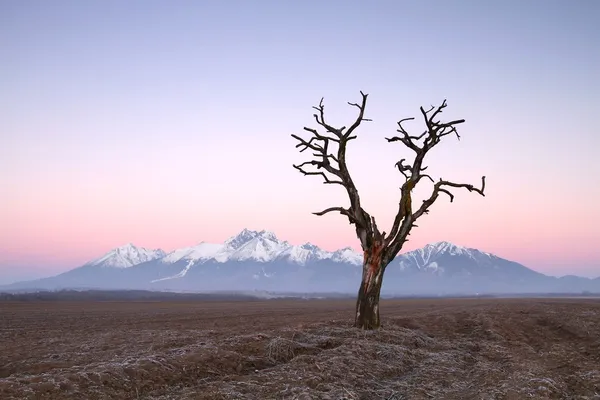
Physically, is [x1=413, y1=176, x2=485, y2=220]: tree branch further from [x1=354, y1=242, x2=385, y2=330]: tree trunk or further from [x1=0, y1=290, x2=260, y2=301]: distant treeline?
[x1=0, y1=290, x2=260, y2=301]: distant treeline

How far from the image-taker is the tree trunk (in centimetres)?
2298

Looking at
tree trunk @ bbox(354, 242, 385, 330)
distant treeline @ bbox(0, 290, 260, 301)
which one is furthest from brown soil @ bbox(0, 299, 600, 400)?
distant treeline @ bbox(0, 290, 260, 301)

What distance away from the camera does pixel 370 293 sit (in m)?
23.1

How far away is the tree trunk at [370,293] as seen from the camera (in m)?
23.0

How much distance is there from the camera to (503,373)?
48.2 feet

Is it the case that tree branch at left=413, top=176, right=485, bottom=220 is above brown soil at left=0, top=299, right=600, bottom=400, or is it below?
above

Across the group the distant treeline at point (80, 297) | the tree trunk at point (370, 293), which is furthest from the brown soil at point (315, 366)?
the distant treeline at point (80, 297)

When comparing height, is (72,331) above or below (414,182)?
below

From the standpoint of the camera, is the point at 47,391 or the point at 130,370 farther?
the point at 130,370

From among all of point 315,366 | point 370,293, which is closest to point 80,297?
point 370,293

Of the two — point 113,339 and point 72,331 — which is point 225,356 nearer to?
point 113,339

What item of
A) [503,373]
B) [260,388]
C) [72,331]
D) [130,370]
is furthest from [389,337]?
[72,331]

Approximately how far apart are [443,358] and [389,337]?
295cm

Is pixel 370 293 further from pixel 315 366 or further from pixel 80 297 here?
pixel 80 297
